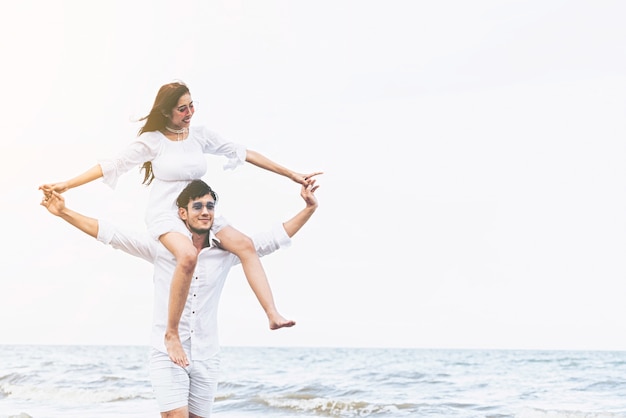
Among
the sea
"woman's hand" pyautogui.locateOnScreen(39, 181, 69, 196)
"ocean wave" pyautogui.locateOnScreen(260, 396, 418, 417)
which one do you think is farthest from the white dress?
"ocean wave" pyautogui.locateOnScreen(260, 396, 418, 417)

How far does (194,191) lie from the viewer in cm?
424

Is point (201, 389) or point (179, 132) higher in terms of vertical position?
point (179, 132)

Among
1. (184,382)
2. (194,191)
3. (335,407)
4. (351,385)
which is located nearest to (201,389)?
(184,382)

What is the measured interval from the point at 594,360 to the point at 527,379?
515 centimetres

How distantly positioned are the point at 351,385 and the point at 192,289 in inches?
539

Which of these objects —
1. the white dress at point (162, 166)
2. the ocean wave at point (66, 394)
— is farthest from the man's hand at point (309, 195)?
the ocean wave at point (66, 394)

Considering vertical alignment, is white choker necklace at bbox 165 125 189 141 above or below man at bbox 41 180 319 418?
above

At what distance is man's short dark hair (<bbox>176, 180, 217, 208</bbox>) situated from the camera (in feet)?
13.9

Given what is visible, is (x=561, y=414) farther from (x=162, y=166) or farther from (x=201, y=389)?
(x=162, y=166)

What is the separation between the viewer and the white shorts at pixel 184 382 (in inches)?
Result: 163

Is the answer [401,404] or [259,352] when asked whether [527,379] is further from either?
[259,352]

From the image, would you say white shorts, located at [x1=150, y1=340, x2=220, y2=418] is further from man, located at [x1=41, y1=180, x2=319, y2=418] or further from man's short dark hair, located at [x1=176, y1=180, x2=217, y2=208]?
man's short dark hair, located at [x1=176, y1=180, x2=217, y2=208]

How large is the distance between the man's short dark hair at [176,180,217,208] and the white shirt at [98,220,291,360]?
9.1 inches

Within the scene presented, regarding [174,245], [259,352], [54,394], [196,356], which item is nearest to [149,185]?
[174,245]
